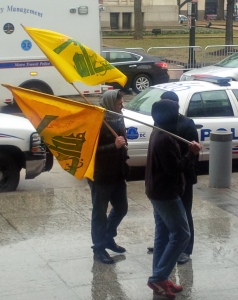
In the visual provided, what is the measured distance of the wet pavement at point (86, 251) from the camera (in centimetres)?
450

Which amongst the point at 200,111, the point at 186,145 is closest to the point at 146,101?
the point at 200,111

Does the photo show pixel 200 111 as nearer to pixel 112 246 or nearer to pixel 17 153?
pixel 17 153

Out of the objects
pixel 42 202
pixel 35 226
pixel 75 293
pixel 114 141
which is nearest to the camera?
pixel 75 293

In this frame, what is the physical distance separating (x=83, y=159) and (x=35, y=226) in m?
1.79

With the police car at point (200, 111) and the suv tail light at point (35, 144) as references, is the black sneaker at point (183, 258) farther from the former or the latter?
the police car at point (200, 111)

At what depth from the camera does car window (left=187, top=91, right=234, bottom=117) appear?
8.66 meters

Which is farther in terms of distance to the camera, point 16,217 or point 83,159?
point 16,217

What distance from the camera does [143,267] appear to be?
16.4 ft

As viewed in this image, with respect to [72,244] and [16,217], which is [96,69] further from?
[16,217]

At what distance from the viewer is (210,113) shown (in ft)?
28.7

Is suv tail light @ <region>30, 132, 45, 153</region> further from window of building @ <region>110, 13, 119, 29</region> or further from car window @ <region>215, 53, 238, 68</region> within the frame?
window of building @ <region>110, 13, 119, 29</region>

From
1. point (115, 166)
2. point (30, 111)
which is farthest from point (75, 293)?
point (30, 111)

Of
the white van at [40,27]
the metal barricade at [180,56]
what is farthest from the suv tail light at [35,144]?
the metal barricade at [180,56]

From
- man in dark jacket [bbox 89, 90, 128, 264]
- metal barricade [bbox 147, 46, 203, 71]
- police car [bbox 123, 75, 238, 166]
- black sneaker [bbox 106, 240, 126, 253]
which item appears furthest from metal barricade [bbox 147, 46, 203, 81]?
man in dark jacket [bbox 89, 90, 128, 264]
